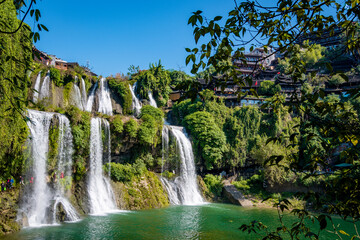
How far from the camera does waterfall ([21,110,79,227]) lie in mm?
14055

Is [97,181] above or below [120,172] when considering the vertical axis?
below

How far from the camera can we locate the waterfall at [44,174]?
14055 millimetres

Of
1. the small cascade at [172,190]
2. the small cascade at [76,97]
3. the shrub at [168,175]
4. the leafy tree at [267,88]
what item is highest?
the leafy tree at [267,88]

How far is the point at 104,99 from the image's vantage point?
29328 mm

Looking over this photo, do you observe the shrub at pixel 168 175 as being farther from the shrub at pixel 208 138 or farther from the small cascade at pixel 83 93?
the small cascade at pixel 83 93

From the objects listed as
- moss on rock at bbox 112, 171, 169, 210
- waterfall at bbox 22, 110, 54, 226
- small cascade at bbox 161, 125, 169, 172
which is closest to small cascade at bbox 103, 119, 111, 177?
moss on rock at bbox 112, 171, 169, 210

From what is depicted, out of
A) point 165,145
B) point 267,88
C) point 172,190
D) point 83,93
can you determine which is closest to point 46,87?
point 83,93

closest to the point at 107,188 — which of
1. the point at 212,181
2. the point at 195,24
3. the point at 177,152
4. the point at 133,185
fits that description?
the point at 133,185

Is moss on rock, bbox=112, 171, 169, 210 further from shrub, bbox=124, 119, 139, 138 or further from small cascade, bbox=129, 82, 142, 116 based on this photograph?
small cascade, bbox=129, 82, 142, 116

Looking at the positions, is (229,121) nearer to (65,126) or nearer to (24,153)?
(65,126)

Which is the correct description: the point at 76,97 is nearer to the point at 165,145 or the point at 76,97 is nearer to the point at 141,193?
the point at 165,145

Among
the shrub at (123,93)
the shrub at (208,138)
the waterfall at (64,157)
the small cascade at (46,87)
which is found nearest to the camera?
the waterfall at (64,157)

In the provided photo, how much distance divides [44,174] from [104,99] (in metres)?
14.4

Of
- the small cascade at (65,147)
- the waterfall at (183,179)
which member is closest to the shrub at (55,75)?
the small cascade at (65,147)
